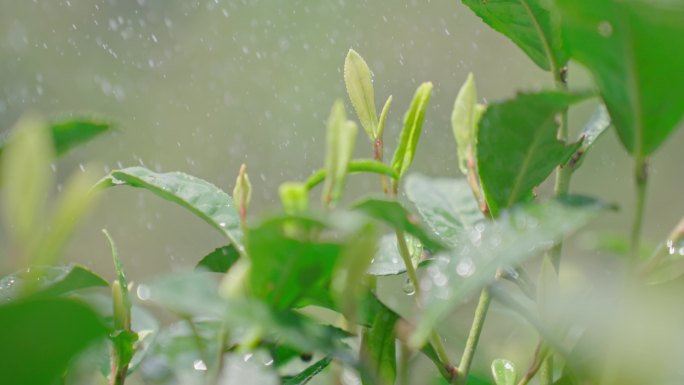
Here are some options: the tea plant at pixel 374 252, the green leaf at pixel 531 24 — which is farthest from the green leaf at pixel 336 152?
the green leaf at pixel 531 24

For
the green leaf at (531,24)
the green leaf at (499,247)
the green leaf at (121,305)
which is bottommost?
the green leaf at (121,305)

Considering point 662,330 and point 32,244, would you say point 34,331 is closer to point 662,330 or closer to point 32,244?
point 32,244

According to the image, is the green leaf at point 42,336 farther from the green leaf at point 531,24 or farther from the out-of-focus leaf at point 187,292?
the green leaf at point 531,24

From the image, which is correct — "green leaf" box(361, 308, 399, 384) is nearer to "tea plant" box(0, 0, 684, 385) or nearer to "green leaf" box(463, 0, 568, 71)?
"tea plant" box(0, 0, 684, 385)

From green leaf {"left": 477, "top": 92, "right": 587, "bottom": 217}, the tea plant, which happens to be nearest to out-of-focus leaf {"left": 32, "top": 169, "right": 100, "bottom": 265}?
the tea plant

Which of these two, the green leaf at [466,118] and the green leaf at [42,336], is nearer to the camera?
the green leaf at [42,336]
